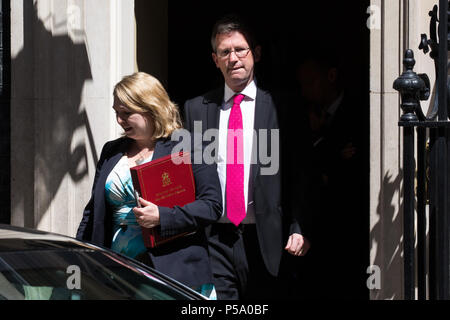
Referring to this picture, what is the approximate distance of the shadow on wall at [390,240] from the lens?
5340 millimetres

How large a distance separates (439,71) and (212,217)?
137 cm

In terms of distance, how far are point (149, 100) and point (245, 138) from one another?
65 cm

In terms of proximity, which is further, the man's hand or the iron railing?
the man's hand

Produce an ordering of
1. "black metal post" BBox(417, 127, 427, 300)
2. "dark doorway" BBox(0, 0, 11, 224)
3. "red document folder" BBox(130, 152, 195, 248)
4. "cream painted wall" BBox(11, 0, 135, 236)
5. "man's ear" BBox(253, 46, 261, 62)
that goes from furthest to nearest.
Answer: "dark doorway" BBox(0, 0, 11, 224), "cream painted wall" BBox(11, 0, 135, 236), "man's ear" BBox(253, 46, 261, 62), "red document folder" BBox(130, 152, 195, 248), "black metal post" BBox(417, 127, 427, 300)

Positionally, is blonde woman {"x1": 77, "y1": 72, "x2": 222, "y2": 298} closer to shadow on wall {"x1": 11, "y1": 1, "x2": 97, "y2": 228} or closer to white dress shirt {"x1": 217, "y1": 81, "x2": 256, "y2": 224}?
white dress shirt {"x1": 217, "y1": 81, "x2": 256, "y2": 224}

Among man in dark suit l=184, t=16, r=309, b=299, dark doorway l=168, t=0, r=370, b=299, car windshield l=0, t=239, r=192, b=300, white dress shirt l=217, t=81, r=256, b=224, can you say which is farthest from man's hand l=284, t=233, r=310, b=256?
dark doorway l=168, t=0, r=370, b=299

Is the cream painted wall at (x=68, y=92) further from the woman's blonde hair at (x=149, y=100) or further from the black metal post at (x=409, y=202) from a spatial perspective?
the black metal post at (x=409, y=202)

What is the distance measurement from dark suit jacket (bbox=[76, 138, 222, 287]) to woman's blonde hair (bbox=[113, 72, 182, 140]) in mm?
82

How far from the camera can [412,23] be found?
5.29m

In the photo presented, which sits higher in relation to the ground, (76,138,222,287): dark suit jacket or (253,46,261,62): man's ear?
(253,46,261,62): man's ear

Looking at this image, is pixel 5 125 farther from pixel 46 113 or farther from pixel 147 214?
pixel 147 214

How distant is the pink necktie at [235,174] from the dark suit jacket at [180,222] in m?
0.19

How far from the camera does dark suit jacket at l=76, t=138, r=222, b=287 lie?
4035 mm

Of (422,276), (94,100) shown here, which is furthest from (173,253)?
(94,100)
